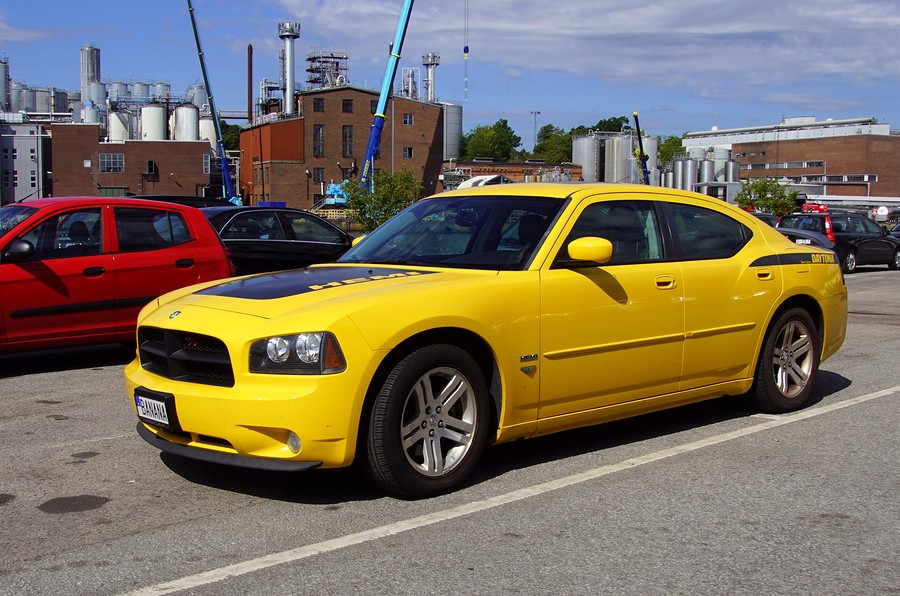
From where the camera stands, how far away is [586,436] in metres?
6.49

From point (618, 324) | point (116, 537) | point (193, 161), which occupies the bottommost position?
point (116, 537)

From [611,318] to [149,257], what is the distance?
5430 mm

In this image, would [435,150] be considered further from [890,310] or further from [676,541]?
[676,541]

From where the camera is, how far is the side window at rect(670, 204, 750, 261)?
21.0ft

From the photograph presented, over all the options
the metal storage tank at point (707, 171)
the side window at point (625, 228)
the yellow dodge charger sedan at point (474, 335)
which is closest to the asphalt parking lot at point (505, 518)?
the yellow dodge charger sedan at point (474, 335)

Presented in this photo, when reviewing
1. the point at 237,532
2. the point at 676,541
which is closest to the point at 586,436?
the point at 676,541

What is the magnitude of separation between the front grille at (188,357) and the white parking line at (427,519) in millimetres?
978

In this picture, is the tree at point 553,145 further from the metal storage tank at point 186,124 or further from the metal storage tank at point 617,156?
the metal storage tank at point 617,156

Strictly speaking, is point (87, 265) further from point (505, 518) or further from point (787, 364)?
point (787, 364)

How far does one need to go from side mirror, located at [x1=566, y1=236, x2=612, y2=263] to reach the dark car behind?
7.99 meters

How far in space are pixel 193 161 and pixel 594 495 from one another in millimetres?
99704

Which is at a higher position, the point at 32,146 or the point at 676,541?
the point at 32,146

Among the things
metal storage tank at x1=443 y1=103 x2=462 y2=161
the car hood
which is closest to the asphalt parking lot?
the car hood

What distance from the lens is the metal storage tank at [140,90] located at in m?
124
